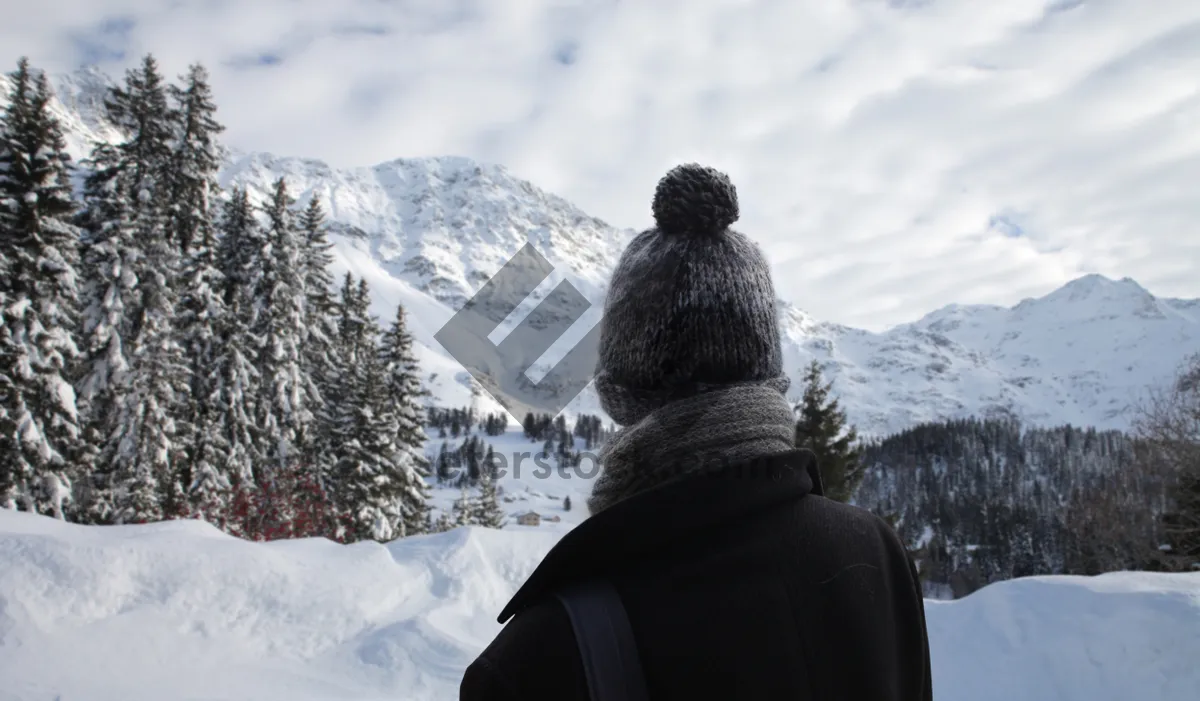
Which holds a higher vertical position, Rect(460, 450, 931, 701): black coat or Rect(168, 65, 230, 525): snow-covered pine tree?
Rect(168, 65, 230, 525): snow-covered pine tree

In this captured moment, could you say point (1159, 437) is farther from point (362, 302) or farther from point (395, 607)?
point (362, 302)

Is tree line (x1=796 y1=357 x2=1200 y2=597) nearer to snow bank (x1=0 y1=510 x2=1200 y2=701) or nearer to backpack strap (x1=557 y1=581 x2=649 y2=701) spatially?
snow bank (x1=0 y1=510 x2=1200 y2=701)

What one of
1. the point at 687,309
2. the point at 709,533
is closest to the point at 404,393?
the point at 687,309

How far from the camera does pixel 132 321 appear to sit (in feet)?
63.8

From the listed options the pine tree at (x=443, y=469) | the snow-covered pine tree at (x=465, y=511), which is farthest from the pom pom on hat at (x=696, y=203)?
the pine tree at (x=443, y=469)

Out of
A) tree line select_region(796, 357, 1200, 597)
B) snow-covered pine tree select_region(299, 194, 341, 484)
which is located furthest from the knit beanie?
snow-covered pine tree select_region(299, 194, 341, 484)

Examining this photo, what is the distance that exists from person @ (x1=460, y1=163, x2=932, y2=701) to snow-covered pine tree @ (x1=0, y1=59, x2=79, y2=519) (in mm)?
19903

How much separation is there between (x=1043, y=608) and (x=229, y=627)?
10.7 m

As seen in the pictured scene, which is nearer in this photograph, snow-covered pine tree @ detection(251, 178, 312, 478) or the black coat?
the black coat

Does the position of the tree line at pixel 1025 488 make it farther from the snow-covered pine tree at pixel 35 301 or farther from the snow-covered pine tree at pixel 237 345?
the snow-covered pine tree at pixel 35 301

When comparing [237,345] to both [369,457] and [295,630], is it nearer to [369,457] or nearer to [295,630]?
[369,457]

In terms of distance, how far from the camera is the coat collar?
1244 millimetres

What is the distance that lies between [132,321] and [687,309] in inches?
898

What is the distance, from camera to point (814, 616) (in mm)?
1407
